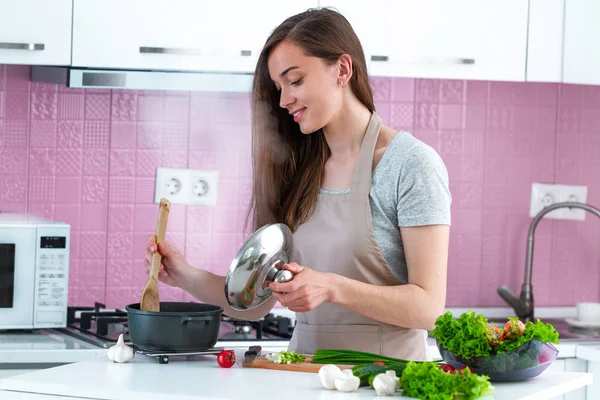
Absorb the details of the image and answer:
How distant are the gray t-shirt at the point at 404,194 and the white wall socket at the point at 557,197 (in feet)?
4.81

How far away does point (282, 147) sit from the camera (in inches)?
86.7

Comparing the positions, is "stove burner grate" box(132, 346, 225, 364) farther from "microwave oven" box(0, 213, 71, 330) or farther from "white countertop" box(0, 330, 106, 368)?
"microwave oven" box(0, 213, 71, 330)

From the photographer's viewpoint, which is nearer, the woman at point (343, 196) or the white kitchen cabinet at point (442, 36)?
the woman at point (343, 196)

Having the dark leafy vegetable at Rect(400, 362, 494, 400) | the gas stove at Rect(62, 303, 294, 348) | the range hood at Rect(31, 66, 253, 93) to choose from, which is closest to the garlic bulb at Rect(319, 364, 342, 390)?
the dark leafy vegetable at Rect(400, 362, 494, 400)

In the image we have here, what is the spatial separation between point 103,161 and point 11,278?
527mm

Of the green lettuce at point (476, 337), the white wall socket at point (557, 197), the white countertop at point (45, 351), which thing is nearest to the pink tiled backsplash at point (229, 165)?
the white wall socket at point (557, 197)

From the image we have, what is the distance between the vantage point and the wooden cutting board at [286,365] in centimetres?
180

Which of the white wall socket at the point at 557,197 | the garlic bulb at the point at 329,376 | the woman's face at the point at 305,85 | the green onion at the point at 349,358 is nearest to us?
the garlic bulb at the point at 329,376

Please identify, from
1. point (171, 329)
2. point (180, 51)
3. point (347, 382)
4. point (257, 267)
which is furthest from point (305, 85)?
point (180, 51)

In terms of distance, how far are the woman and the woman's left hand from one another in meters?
0.09

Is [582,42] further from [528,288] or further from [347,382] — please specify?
[347,382]

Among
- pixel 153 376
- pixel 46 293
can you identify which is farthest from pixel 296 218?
pixel 46 293

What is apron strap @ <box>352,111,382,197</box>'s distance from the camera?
2068 millimetres

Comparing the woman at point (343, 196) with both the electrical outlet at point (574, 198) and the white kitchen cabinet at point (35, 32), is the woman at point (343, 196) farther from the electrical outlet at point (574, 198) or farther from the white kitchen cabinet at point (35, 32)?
the electrical outlet at point (574, 198)
